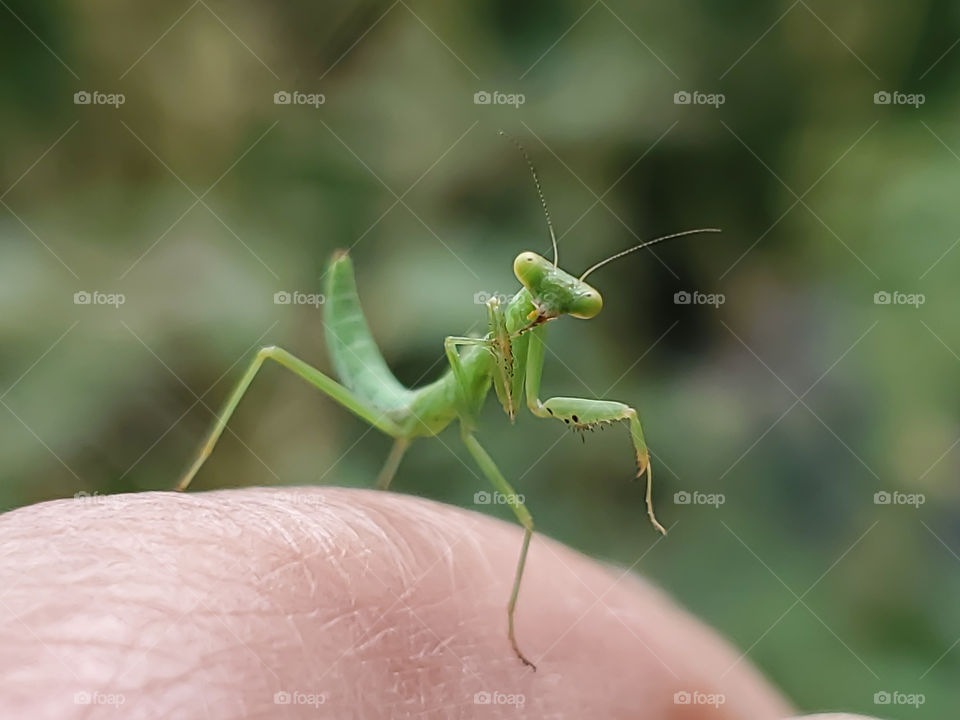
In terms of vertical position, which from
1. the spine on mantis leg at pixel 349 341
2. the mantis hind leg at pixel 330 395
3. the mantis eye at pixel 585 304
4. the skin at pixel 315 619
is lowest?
the skin at pixel 315 619

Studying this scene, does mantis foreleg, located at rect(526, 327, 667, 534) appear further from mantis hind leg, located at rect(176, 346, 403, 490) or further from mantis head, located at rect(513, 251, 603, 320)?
mantis hind leg, located at rect(176, 346, 403, 490)

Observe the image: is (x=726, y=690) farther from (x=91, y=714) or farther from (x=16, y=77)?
(x=16, y=77)

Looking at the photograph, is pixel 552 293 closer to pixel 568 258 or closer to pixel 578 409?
pixel 578 409

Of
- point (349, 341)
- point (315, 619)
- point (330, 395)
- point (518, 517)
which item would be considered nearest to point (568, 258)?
point (349, 341)

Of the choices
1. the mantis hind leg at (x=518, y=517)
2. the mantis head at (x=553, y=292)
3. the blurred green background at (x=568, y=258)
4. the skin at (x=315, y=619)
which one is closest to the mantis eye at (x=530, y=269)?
the mantis head at (x=553, y=292)

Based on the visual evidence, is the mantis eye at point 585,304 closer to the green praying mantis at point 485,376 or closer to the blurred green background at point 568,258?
the green praying mantis at point 485,376

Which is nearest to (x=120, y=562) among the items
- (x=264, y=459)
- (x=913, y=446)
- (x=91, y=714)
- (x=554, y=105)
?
(x=91, y=714)
